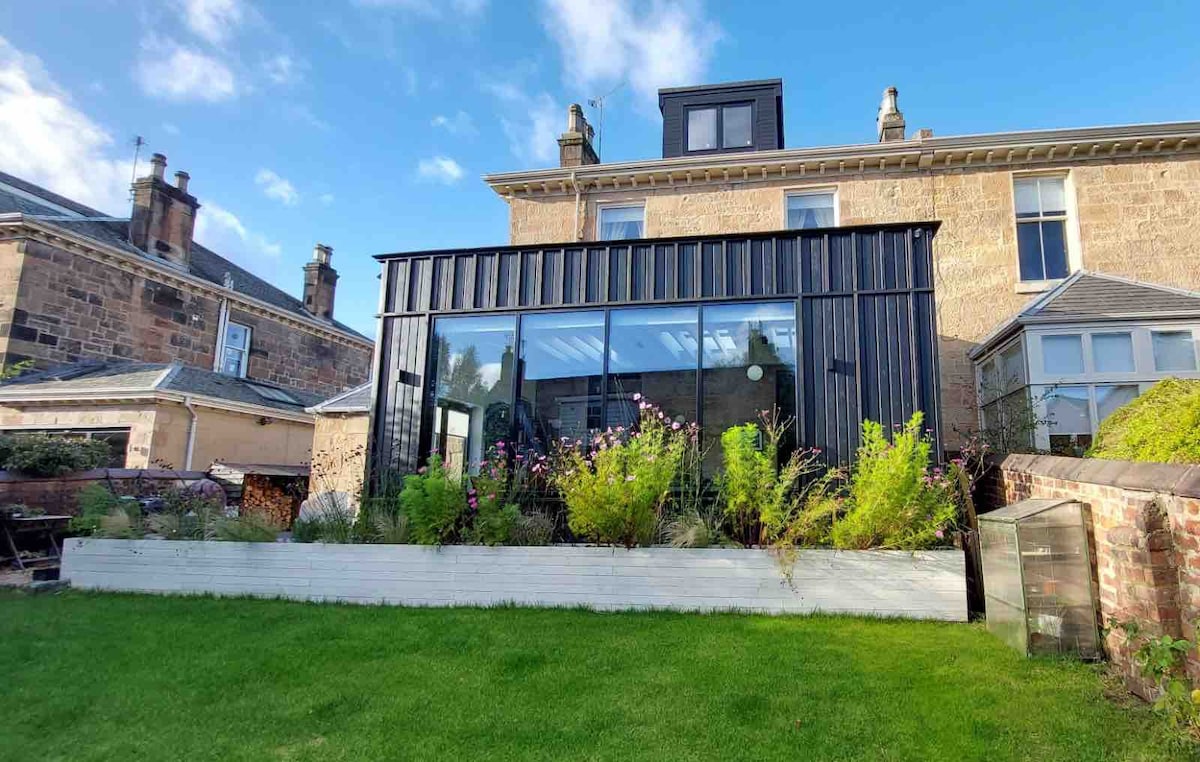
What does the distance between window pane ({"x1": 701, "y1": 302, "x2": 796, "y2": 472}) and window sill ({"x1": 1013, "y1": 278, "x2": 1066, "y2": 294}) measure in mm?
5735

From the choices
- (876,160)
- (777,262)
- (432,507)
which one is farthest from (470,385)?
(876,160)

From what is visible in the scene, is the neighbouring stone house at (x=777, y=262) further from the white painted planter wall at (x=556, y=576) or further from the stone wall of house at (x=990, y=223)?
the white painted planter wall at (x=556, y=576)

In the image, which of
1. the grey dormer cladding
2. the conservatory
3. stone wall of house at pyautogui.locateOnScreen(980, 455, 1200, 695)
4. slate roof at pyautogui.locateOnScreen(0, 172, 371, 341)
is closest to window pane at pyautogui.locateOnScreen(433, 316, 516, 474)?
stone wall of house at pyautogui.locateOnScreen(980, 455, 1200, 695)

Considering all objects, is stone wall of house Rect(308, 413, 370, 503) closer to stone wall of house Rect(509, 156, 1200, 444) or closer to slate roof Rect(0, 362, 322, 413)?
slate roof Rect(0, 362, 322, 413)

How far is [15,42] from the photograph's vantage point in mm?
9398

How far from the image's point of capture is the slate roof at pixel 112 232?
13.6 metres

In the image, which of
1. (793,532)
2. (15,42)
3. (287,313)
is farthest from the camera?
(287,313)

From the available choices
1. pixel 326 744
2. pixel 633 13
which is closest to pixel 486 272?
pixel 633 13

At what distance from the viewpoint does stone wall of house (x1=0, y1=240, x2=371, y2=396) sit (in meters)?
12.5

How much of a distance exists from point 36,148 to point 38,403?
607cm

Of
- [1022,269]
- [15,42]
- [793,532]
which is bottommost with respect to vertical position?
[793,532]

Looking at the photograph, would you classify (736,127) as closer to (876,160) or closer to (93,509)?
(876,160)

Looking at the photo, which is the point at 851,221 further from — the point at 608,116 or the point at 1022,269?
the point at 608,116

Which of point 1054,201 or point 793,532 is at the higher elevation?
point 1054,201
